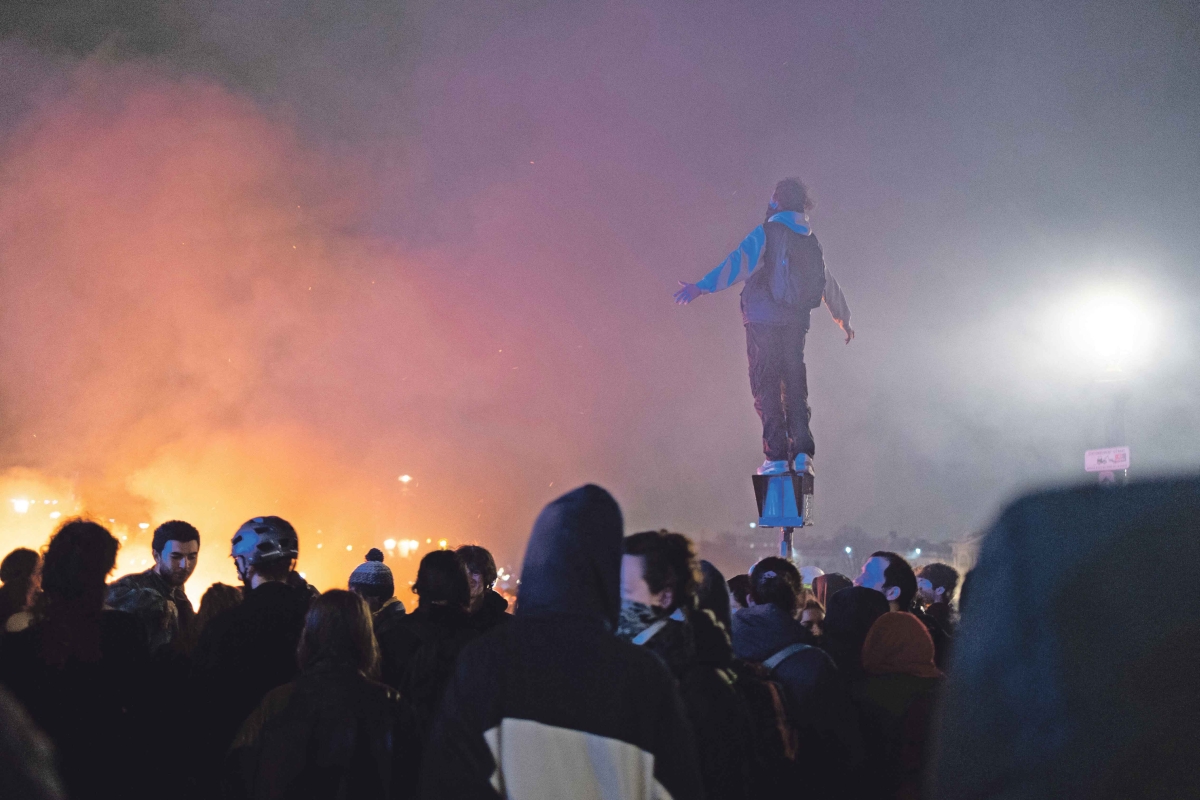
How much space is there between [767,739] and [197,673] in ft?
8.04

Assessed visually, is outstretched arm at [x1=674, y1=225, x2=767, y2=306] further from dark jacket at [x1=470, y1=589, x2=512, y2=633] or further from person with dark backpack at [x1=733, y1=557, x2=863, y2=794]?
person with dark backpack at [x1=733, y1=557, x2=863, y2=794]

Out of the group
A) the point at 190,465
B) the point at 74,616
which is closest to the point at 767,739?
the point at 74,616

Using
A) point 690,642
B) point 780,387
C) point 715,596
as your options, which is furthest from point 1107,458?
point 690,642

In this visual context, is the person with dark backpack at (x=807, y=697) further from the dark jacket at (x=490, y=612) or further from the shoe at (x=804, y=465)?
the shoe at (x=804, y=465)

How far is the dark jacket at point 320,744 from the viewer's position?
124 inches

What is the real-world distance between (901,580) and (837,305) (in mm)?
6355

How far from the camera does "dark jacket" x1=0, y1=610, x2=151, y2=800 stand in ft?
10.5

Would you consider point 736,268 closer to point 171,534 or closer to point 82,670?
point 171,534

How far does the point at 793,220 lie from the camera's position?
10.5 meters

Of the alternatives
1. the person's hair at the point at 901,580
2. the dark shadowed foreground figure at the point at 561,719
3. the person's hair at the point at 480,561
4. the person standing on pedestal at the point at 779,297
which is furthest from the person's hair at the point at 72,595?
the person standing on pedestal at the point at 779,297

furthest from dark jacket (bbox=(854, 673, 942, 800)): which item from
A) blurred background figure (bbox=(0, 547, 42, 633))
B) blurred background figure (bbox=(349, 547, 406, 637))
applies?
blurred background figure (bbox=(0, 547, 42, 633))

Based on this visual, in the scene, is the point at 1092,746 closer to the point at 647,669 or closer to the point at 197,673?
the point at 647,669

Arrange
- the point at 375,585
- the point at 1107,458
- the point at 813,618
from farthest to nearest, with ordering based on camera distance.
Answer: the point at 1107,458 < the point at 375,585 < the point at 813,618

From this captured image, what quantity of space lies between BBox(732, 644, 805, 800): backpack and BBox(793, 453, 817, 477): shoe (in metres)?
6.45
